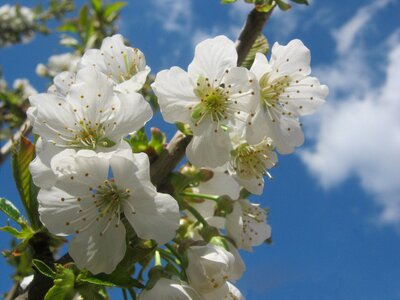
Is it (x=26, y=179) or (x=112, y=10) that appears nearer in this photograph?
(x=26, y=179)

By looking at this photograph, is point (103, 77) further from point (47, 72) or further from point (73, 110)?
point (47, 72)

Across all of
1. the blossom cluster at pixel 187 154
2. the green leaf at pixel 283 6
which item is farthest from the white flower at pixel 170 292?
the green leaf at pixel 283 6

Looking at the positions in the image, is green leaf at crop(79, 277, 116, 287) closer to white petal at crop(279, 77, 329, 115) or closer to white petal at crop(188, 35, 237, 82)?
white petal at crop(188, 35, 237, 82)

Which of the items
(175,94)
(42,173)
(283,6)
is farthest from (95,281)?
(283,6)

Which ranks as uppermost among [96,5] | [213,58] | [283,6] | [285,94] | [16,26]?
[16,26]

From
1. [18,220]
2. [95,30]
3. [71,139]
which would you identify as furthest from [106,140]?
[95,30]

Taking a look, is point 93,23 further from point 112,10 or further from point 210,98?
point 210,98
